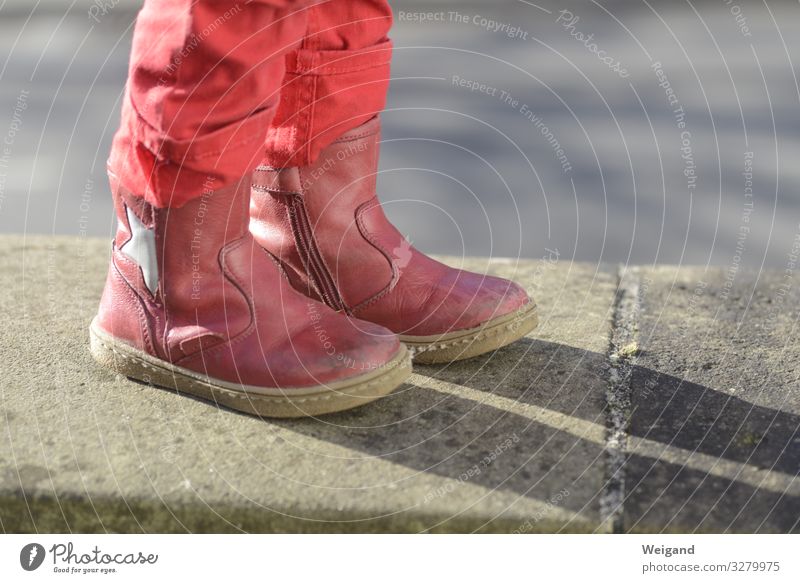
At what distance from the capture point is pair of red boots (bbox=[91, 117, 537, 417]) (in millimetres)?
1384

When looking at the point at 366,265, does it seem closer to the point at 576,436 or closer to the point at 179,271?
the point at 179,271

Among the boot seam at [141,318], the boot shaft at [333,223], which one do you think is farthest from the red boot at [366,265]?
the boot seam at [141,318]

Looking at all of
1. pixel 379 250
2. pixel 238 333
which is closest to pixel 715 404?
pixel 379 250

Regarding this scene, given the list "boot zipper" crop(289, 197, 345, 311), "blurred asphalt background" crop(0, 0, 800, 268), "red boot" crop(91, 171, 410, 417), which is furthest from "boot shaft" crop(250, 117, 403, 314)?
"blurred asphalt background" crop(0, 0, 800, 268)

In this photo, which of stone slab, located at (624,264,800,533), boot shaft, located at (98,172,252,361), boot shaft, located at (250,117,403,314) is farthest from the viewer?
boot shaft, located at (250,117,403,314)

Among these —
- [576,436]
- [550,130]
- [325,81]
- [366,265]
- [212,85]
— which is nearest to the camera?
[212,85]

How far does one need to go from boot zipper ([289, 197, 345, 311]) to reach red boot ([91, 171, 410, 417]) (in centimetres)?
10

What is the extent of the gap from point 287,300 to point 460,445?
0.34 m

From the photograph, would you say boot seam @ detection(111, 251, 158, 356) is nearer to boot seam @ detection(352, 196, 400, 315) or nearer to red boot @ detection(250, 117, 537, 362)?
red boot @ detection(250, 117, 537, 362)

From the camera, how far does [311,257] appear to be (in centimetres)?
155

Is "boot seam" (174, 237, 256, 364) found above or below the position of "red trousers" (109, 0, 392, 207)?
below

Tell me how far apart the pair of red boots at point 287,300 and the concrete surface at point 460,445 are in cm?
4

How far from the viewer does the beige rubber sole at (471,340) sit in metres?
1.57
